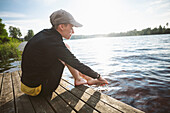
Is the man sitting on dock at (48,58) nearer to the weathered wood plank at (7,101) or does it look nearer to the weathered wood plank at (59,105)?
the weathered wood plank at (59,105)

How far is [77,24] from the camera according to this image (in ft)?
5.77

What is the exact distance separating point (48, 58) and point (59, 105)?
813mm

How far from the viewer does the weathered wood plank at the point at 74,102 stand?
1532 mm

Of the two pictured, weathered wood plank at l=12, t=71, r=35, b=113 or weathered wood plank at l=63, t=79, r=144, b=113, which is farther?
weathered wood plank at l=12, t=71, r=35, b=113

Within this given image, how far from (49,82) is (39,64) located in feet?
1.33

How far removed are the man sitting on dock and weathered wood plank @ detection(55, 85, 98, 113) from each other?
0.33m

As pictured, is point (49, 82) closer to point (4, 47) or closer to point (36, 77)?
point (36, 77)

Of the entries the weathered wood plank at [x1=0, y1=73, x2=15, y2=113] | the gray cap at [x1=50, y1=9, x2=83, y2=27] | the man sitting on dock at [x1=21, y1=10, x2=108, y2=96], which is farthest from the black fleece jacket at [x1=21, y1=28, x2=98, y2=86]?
the weathered wood plank at [x1=0, y1=73, x2=15, y2=113]

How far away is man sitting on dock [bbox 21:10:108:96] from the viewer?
→ 148 cm

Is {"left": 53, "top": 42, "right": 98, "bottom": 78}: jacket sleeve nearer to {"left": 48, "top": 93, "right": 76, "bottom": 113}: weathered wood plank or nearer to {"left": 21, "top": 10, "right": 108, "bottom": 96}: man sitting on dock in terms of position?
{"left": 21, "top": 10, "right": 108, "bottom": 96}: man sitting on dock

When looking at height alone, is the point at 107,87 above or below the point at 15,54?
below

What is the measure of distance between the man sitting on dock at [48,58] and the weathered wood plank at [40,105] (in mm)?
114

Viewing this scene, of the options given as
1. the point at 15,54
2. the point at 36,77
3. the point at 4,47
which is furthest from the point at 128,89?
the point at 4,47

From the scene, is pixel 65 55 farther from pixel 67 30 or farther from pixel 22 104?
pixel 22 104
